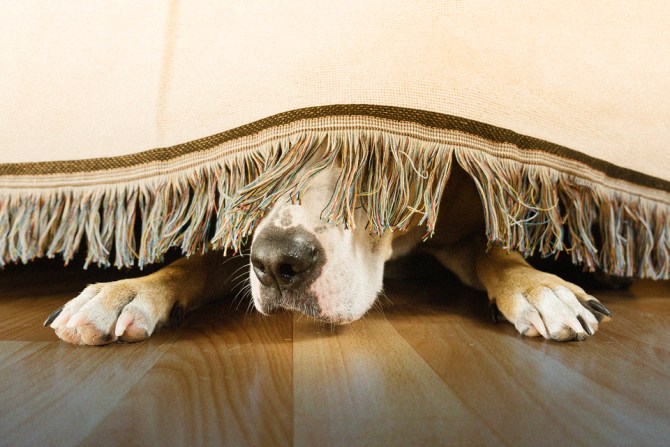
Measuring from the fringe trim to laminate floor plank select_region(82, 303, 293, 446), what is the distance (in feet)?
0.62

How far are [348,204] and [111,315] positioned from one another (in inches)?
17.8

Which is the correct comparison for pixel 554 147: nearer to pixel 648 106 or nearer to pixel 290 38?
pixel 648 106

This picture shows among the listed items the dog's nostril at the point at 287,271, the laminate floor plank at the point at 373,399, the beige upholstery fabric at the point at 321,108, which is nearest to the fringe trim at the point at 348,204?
the beige upholstery fabric at the point at 321,108

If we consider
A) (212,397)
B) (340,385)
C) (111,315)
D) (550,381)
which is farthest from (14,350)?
(550,381)

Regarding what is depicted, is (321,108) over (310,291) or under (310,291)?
over

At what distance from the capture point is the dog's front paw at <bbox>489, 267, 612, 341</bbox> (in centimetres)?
85

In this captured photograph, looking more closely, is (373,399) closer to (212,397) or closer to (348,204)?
(212,397)

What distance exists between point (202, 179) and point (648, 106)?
0.96 metres

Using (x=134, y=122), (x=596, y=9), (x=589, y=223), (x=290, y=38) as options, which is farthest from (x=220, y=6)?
(x=589, y=223)

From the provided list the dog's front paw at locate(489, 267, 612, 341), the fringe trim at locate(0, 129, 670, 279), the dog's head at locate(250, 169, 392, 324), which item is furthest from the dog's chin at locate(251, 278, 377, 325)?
the dog's front paw at locate(489, 267, 612, 341)

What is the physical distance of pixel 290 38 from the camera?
0.91 metres

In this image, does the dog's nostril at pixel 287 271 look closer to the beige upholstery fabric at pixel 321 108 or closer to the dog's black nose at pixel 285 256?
the dog's black nose at pixel 285 256

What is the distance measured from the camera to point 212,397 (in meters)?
0.60

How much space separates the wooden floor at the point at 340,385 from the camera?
0.51 meters
